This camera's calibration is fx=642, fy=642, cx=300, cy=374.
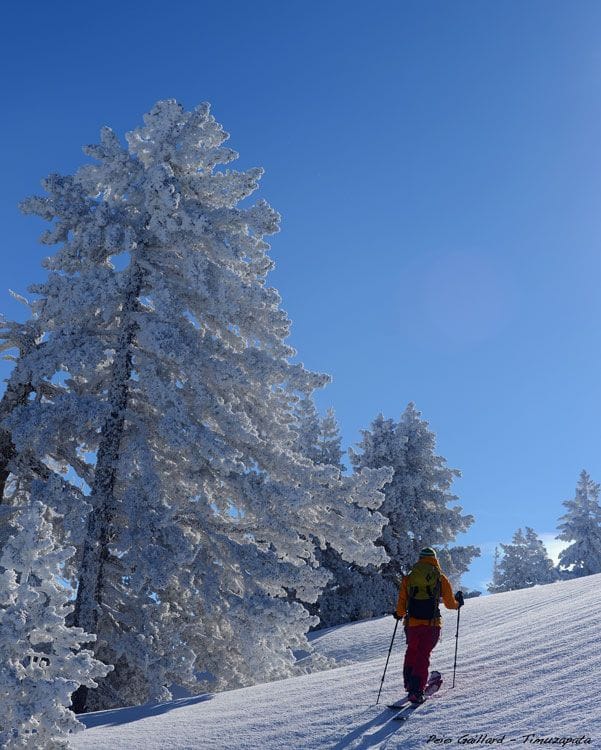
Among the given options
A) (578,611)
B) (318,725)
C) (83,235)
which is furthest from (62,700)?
(83,235)

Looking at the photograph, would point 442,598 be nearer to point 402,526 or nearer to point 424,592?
point 424,592

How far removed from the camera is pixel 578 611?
10.6m

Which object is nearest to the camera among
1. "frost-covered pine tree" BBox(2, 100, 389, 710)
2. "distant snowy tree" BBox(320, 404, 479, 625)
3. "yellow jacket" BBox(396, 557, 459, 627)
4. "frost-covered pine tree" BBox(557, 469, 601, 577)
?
"yellow jacket" BBox(396, 557, 459, 627)

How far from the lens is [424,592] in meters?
8.32

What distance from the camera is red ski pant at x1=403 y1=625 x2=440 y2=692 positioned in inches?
290

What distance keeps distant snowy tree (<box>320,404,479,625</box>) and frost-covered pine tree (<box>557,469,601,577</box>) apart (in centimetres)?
1611

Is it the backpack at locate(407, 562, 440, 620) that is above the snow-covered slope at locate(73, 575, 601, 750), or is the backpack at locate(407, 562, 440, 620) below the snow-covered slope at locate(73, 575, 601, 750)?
above

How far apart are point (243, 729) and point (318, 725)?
0.87 meters

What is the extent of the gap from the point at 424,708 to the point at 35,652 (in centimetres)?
409

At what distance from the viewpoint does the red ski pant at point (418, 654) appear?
24.1 ft

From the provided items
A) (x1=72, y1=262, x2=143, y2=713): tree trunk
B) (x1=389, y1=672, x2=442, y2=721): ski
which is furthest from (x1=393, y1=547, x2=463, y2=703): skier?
(x1=72, y1=262, x2=143, y2=713): tree trunk

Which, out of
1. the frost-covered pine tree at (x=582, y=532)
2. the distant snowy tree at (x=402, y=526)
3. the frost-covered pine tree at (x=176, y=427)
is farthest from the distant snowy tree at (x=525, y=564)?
the frost-covered pine tree at (x=176, y=427)

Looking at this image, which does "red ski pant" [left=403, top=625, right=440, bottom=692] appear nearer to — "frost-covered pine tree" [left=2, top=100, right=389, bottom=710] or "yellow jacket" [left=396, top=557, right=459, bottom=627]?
"yellow jacket" [left=396, top=557, right=459, bottom=627]

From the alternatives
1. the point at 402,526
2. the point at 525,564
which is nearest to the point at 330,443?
the point at 402,526
